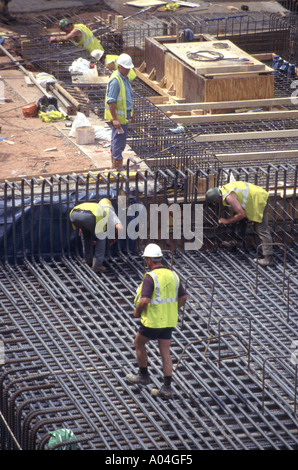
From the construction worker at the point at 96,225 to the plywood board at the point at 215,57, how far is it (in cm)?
732

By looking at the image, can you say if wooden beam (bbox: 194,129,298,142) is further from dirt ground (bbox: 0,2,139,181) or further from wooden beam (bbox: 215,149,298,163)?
dirt ground (bbox: 0,2,139,181)

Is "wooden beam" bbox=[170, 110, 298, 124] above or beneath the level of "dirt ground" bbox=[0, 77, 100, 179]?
beneath

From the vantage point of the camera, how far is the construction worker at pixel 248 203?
51.2 ft

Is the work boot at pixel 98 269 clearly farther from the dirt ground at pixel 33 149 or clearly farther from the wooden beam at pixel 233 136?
the wooden beam at pixel 233 136

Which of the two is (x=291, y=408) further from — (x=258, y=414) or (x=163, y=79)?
(x=163, y=79)

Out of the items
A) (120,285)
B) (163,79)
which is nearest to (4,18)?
(163,79)

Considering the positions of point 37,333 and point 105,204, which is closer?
point 37,333

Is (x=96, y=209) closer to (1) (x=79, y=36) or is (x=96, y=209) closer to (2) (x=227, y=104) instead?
(2) (x=227, y=104)

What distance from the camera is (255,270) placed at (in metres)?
16.0

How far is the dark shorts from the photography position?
1186cm
